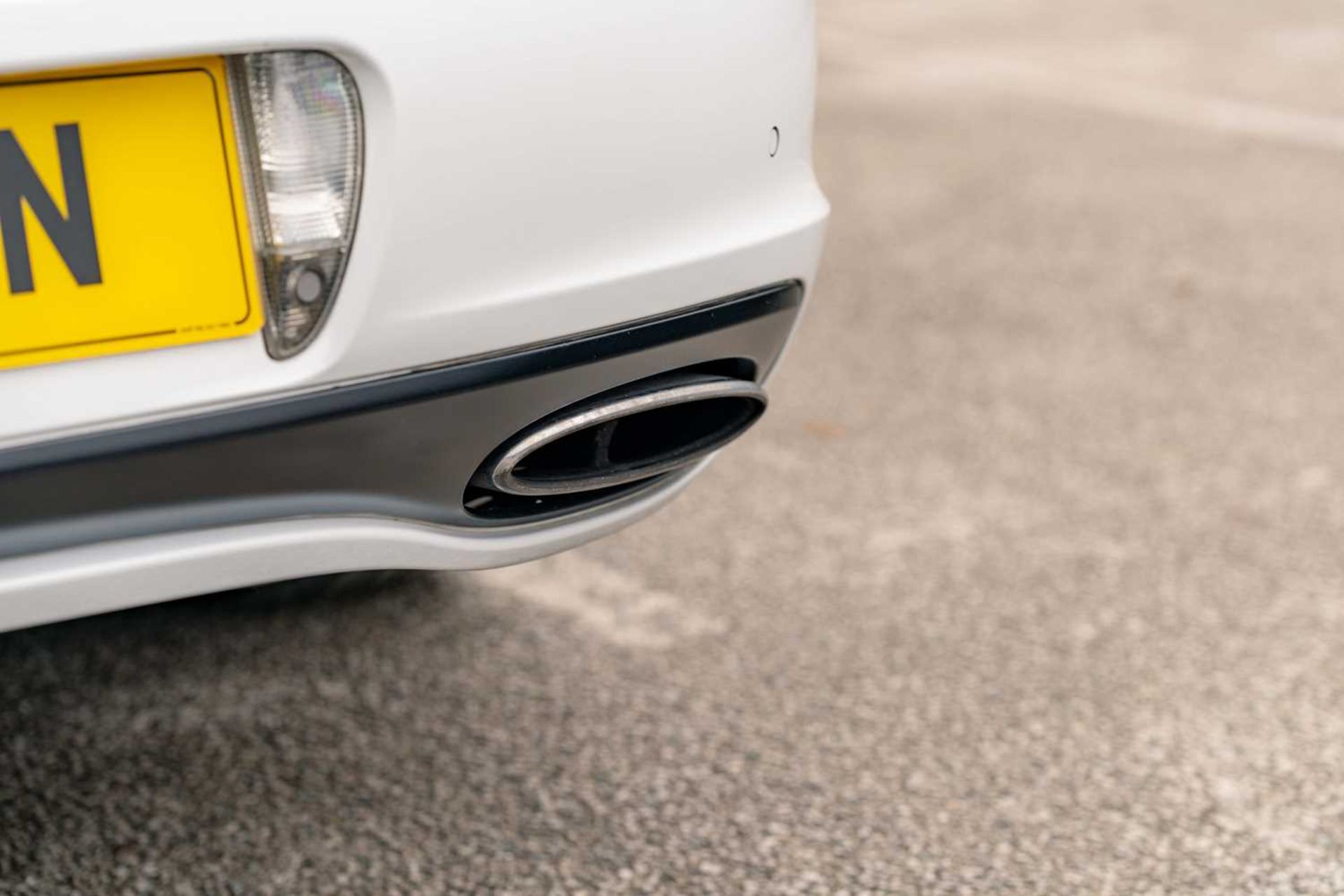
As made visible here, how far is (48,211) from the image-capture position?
49.3 inches

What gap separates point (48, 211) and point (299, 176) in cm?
21

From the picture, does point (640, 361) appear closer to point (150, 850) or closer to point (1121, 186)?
point (150, 850)

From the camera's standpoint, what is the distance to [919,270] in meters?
4.23

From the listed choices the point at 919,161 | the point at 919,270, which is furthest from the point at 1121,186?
the point at 919,270

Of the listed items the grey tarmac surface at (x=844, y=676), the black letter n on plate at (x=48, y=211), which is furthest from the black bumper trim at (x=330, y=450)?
the grey tarmac surface at (x=844, y=676)

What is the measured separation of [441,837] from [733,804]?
1.16 feet

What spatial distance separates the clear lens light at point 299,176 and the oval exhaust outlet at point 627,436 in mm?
246

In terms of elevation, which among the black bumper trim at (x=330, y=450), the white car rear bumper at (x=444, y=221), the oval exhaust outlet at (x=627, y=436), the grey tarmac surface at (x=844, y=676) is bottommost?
the grey tarmac surface at (x=844, y=676)

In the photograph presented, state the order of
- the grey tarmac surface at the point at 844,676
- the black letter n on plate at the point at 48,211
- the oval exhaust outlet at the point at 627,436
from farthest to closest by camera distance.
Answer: the grey tarmac surface at the point at 844,676 < the oval exhaust outlet at the point at 627,436 < the black letter n on plate at the point at 48,211

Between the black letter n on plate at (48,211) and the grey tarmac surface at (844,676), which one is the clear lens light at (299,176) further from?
the grey tarmac surface at (844,676)

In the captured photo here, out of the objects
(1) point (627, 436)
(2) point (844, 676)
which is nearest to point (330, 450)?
(1) point (627, 436)

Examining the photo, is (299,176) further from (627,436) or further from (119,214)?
(627,436)

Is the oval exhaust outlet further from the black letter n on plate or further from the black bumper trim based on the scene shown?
the black letter n on plate

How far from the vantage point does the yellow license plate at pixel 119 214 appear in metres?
1.24
